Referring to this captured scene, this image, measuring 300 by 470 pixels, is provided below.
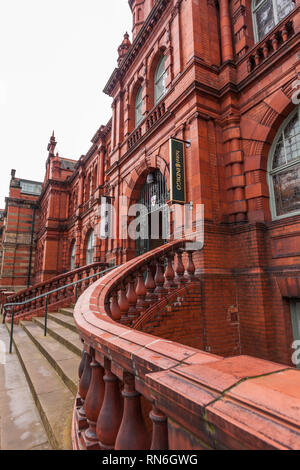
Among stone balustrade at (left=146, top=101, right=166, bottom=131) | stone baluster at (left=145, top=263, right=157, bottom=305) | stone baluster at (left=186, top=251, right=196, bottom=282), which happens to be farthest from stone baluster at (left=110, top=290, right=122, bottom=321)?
stone balustrade at (left=146, top=101, right=166, bottom=131)

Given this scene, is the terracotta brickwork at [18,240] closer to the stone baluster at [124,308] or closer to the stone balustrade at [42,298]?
the stone balustrade at [42,298]

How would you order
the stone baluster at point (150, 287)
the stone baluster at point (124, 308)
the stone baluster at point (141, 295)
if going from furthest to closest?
the stone baluster at point (150, 287)
the stone baluster at point (141, 295)
the stone baluster at point (124, 308)

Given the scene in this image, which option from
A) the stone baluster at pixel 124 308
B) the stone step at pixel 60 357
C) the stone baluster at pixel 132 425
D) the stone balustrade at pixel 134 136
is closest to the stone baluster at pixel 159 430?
the stone baluster at pixel 132 425

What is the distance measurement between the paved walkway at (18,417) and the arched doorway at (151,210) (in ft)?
17.7

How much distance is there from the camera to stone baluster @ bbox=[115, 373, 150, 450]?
1303 millimetres

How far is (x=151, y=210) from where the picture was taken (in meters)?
8.57

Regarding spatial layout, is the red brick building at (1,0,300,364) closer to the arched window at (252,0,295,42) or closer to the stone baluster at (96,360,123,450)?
the arched window at (252,0,295,42)

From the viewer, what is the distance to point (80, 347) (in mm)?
4211

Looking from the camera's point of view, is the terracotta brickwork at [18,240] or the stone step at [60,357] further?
the terracotta brickwork at [18,240]

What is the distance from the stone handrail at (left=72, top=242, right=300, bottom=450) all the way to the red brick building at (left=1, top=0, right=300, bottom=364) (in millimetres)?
2835

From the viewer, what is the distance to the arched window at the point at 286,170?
16.8ft

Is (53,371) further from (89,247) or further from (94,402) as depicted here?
(89,247)

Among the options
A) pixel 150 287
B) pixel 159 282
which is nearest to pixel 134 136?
pixel 159 282

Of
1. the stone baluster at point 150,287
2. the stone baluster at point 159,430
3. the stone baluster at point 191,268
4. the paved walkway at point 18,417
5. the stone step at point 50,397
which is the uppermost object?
the stone baluster at point 191,268
